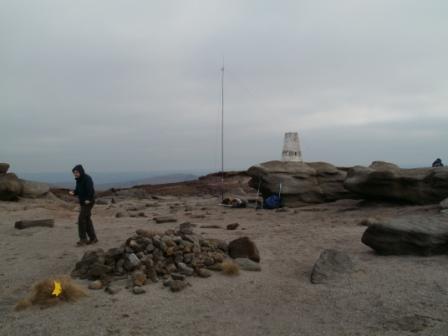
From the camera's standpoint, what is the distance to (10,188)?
67.6ft

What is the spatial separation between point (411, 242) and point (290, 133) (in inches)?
645

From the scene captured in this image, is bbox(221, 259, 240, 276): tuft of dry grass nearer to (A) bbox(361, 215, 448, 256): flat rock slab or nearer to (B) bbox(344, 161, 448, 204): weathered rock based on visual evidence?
(A) bbox(361, 215, 448, 256): flat rock slab

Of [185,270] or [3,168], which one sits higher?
[3,168]

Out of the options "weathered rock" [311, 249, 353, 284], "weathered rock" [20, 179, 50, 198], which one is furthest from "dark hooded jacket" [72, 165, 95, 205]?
"weathered rock" [20, 179, 50, 198]

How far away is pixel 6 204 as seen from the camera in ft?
65.0

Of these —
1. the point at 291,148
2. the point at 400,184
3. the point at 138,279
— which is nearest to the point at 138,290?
the point at 138,279

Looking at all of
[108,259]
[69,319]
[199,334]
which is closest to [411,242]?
[199,334]

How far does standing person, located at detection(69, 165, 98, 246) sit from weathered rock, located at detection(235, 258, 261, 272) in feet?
13.7

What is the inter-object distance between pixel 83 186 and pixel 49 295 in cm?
455

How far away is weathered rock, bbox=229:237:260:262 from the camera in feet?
28.5

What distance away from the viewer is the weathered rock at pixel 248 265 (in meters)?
8.18

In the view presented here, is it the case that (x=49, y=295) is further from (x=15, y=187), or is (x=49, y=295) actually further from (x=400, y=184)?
(x=15, y=187)

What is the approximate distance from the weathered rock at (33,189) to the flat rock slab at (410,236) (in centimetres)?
1813

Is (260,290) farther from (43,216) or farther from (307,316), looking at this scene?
(43,216)
